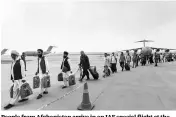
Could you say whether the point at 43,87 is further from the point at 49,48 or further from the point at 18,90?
the point at 49,48

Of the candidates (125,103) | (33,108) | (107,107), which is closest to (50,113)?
(33,108)

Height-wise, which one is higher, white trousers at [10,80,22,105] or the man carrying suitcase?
the man carrying suitcase

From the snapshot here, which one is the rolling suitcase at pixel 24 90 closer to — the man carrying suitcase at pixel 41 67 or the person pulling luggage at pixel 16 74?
Result: the person pulling luggage at pixel 16 74

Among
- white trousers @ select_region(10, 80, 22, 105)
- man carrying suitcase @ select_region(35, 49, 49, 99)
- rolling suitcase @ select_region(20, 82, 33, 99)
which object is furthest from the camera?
man carrying suitcase @ select_region(35, 49, 49, 99)

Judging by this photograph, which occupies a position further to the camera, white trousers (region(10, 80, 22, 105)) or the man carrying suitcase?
the man carrying suitcase

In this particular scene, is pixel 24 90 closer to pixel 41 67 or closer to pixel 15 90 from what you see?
pixel 15 90

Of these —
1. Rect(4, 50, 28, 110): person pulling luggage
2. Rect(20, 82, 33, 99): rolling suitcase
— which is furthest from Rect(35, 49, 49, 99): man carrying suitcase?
Rect(4, 50, 28, 110): person pulling luggage

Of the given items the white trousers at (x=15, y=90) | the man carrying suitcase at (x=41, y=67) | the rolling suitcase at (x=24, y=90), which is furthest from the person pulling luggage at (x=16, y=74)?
the man carrying suitcase at (x=41, y=67)

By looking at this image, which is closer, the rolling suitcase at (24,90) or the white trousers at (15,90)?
the white trousers at (15,90)

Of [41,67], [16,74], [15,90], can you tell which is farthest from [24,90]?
[41,67]

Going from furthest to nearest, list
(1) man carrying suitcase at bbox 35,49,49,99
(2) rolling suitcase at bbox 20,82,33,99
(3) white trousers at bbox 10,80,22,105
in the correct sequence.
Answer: (1) man carrying suitcase at bbox 35,49,49,99 < (2) rolling suitcase at bbox 20,82,33,99 < (3) white trousers at bbox 10,80,22,105

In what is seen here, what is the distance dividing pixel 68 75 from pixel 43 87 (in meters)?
1.82

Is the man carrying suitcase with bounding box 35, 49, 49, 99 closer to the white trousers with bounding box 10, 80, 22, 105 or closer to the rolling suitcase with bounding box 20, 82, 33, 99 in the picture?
the rolling suitcase with bounding box 20, 82, 33, 99

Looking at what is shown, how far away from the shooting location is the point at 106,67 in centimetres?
1205
